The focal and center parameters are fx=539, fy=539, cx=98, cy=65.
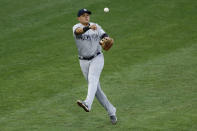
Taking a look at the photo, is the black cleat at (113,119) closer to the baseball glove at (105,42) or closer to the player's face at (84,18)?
the baseball glove at (105,42)

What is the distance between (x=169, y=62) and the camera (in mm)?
13562

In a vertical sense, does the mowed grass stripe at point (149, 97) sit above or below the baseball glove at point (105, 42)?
below

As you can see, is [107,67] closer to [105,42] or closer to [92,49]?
[92,49]

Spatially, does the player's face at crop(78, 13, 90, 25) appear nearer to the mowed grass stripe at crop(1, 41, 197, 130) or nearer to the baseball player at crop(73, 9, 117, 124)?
the baseball player at crop(73, 9, 117, 124)

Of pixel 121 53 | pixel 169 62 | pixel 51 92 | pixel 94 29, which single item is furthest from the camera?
pixel 121 53

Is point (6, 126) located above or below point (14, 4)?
above

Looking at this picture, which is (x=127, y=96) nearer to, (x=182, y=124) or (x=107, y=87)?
(x=107, y=87)

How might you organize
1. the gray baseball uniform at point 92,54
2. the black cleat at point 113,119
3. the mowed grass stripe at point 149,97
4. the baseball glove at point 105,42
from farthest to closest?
the mowed grass stripe at point 149,97
the black cleat at point 113,119
the gray baseball uniform at point 92,54
the baseball glove at point 105,42

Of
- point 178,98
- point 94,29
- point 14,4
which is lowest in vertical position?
point 14,4

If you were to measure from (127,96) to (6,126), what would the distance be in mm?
2791

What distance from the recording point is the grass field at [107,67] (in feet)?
32.5

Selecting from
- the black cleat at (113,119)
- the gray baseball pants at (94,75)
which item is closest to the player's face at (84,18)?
the gray baseball pants at (94,75)

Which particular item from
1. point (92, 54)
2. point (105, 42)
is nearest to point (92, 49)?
point (92, 54)

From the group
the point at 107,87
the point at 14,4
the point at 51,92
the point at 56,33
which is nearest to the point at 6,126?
the point at 51,92
